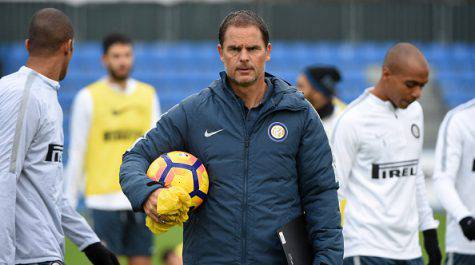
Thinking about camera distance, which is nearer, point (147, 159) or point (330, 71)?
point (147, 159)

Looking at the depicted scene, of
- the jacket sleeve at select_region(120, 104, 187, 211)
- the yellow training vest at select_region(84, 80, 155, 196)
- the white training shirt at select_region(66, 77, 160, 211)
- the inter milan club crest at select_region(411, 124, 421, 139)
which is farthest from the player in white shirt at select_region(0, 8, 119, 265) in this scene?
the yellow training vest at select_region(84, 80, 155, 196)

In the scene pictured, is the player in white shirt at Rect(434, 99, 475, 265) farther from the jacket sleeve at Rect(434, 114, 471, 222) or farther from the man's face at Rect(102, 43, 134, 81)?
the man's face at Rect(102, 43, 134, 81)

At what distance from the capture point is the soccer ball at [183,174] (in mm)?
4395

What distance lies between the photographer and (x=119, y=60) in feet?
29.8

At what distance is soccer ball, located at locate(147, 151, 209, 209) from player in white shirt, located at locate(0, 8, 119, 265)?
72 cm

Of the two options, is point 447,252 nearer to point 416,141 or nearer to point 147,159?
point 416,141

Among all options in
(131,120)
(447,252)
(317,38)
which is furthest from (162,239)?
(317,38)

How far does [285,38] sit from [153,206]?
18.2 metres

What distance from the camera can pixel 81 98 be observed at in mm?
8969


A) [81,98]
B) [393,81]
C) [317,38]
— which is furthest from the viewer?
[317,38]

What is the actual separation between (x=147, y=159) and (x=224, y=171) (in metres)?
0.41

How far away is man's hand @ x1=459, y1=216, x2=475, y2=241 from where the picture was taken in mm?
6183

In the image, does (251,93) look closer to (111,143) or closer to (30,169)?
(30,169)

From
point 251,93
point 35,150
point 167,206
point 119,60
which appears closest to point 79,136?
point 119,60
